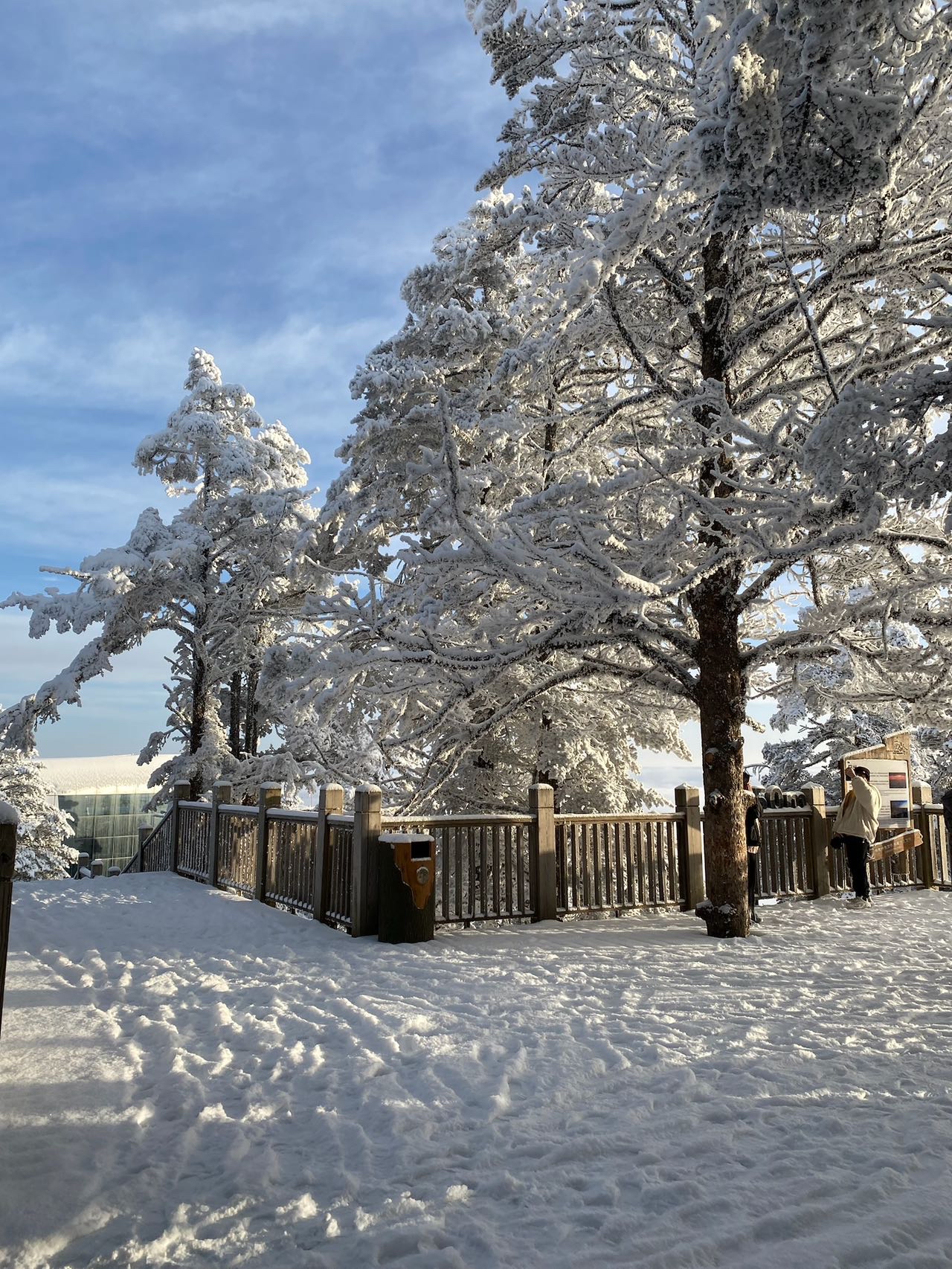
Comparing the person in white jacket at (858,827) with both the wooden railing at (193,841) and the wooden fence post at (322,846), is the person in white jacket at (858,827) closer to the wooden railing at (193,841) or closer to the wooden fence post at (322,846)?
the wooden fence post at (322,846)

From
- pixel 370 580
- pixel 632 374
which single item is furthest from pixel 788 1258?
pixel 632 374

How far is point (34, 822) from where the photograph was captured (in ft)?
81.0

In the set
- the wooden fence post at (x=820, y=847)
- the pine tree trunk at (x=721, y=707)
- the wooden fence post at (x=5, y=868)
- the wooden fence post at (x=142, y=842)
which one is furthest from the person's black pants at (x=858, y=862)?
the wooden fence post at (x=142, y=842)

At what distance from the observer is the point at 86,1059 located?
4543 millimetres

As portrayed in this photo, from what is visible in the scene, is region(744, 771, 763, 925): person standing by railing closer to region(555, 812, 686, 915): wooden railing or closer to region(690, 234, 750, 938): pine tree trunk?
region(690, 234, 750, 938): pine tree trunk

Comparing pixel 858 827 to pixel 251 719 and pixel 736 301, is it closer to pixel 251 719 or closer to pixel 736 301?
pixel 736 301

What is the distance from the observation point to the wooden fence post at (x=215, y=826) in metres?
12.8

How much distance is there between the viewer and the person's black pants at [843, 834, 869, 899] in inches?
425

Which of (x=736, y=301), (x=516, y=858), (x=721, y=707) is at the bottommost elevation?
(x=516, y=858)

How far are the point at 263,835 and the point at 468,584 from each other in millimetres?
4646

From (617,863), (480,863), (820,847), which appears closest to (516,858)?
(480,863)

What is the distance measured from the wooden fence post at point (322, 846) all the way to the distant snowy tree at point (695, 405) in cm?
188

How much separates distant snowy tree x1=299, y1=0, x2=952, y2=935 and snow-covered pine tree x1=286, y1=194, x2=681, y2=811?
0.41 m

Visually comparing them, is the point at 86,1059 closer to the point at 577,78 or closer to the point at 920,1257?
the point at 920,1257
